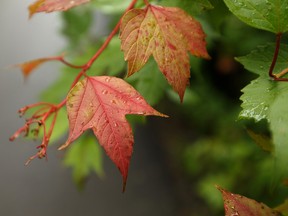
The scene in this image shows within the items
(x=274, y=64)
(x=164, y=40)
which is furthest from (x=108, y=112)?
(x=274, y=64)

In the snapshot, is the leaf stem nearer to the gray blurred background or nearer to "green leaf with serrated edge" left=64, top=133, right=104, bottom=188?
"green leaf with serrated edge" left=64, top=133, right=104, bottom=188

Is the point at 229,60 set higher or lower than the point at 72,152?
lower

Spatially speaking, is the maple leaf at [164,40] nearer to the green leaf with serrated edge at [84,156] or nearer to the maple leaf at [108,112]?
the maple leaf at [108,112]

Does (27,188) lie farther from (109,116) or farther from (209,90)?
(109,116)

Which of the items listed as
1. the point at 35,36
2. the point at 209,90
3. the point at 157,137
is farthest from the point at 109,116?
the point at 35,36

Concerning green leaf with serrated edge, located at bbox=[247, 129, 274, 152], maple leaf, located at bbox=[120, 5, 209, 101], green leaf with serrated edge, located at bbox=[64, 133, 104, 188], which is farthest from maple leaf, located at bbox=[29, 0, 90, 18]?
green leaf with serrated edge, located at bbox=[64, 133, 104, 188]

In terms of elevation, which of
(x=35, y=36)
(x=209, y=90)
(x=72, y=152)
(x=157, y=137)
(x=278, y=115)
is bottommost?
(x=157, y=137)
